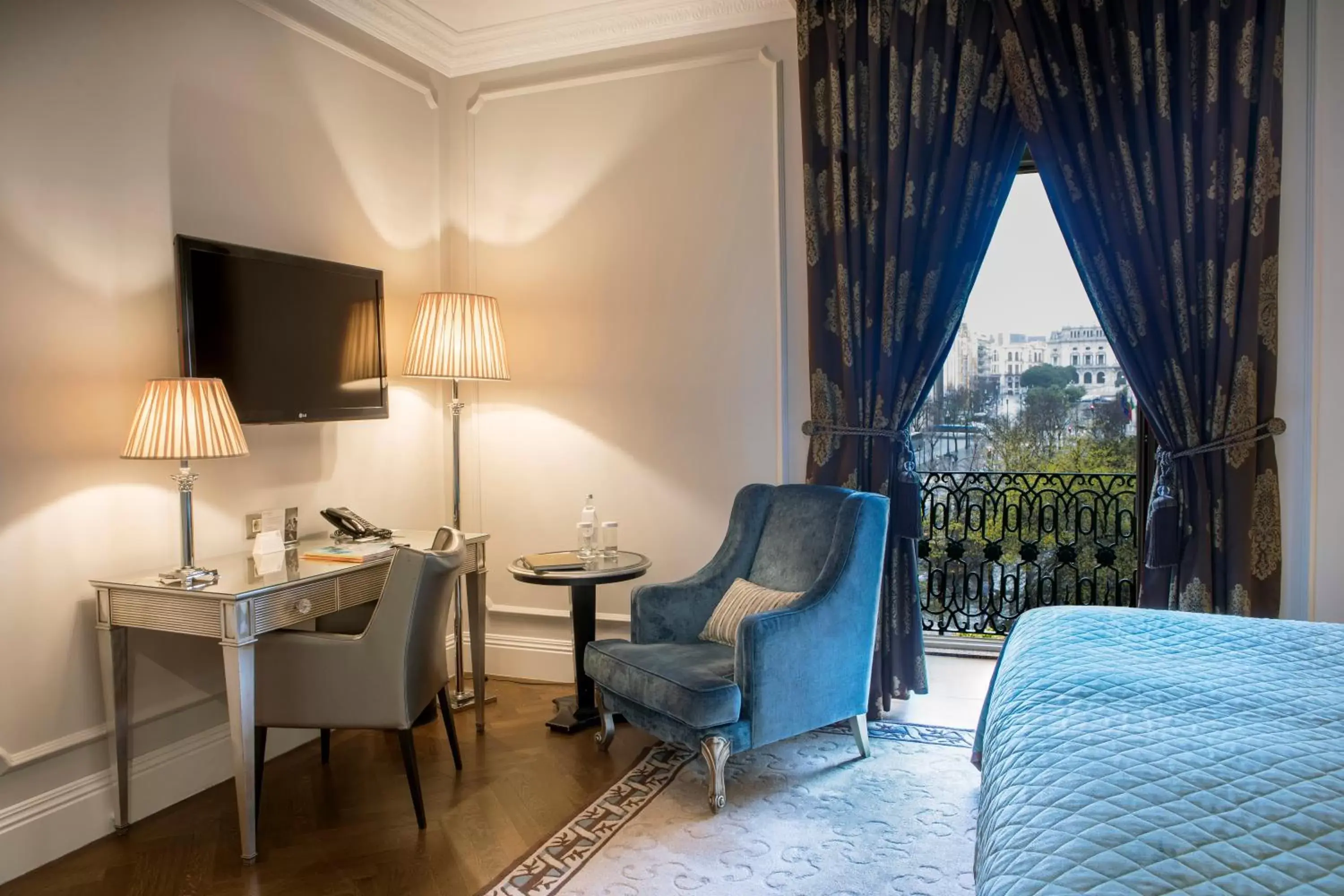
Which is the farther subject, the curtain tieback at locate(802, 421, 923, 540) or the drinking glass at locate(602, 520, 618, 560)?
the drinking glass at locate(602, 520, 618, 560)

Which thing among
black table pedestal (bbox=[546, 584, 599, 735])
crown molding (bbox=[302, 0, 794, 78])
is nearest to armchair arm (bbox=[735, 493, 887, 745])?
black table pedestal (bbox=[546, 584, 599, 735])

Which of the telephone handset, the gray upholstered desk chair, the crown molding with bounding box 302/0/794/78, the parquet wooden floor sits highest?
the crown molding with bounding box 302/0/794/78

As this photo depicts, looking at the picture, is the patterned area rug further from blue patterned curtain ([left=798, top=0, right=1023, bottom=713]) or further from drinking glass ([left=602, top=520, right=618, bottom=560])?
drinking glass ([left=602, top=520, right=618, bottom=560])

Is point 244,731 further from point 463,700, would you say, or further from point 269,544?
point 463,700

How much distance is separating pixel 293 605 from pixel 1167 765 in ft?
8.05

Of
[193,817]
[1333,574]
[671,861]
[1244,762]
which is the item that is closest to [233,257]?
[193,817]

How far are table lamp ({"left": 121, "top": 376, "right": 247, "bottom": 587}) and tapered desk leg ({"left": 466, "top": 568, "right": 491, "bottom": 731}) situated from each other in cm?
122

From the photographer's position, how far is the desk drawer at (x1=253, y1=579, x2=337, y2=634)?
284 centimetres

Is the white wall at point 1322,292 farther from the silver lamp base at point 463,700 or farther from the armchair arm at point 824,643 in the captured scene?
the silver lamp base at point 463,700

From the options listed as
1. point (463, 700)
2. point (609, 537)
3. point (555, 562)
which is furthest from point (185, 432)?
point (463, 700)

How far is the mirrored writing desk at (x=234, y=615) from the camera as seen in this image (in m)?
2.78

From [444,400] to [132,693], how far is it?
6.64ft

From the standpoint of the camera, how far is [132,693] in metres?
3.10

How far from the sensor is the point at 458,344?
159 inches
